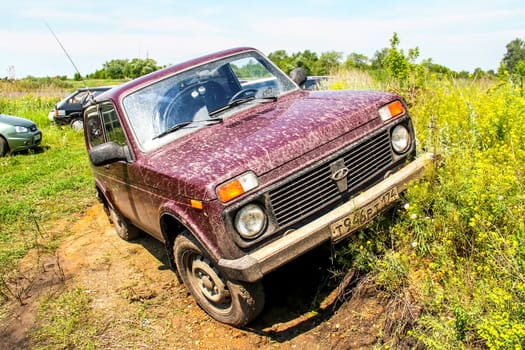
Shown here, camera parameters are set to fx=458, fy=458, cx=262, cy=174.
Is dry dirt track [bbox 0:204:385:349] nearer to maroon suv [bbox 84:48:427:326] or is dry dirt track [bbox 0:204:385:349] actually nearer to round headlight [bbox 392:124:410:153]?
maroon suv [bbox 84:48:427:326]

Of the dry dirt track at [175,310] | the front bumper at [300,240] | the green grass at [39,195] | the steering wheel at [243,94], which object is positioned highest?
the steering wheel at [243,94]

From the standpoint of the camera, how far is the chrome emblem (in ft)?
11.0

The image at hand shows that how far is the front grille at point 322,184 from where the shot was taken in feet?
10.4

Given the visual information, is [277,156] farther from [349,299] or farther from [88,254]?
[88,254]

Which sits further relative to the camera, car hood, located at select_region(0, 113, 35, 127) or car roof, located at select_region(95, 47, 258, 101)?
car hood, located at select_region(0, 113, 35, 127)

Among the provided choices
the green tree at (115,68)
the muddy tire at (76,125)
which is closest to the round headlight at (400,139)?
the muddy tire at (76,125)

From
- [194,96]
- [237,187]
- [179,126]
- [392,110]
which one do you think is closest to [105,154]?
[179,126]

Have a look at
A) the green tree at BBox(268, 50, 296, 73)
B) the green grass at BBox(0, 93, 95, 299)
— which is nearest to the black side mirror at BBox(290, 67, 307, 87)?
the green grass at BBox(0, 93, 95, 299)

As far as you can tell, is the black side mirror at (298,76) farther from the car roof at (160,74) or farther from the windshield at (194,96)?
the car roof at (160,74)

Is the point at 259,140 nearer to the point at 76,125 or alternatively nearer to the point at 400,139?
the point at 400,139

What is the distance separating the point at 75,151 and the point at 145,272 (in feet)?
30.8

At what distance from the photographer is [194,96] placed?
14.0ft

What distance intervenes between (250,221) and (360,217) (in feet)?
2.68

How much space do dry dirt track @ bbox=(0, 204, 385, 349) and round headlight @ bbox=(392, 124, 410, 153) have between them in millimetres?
1222
